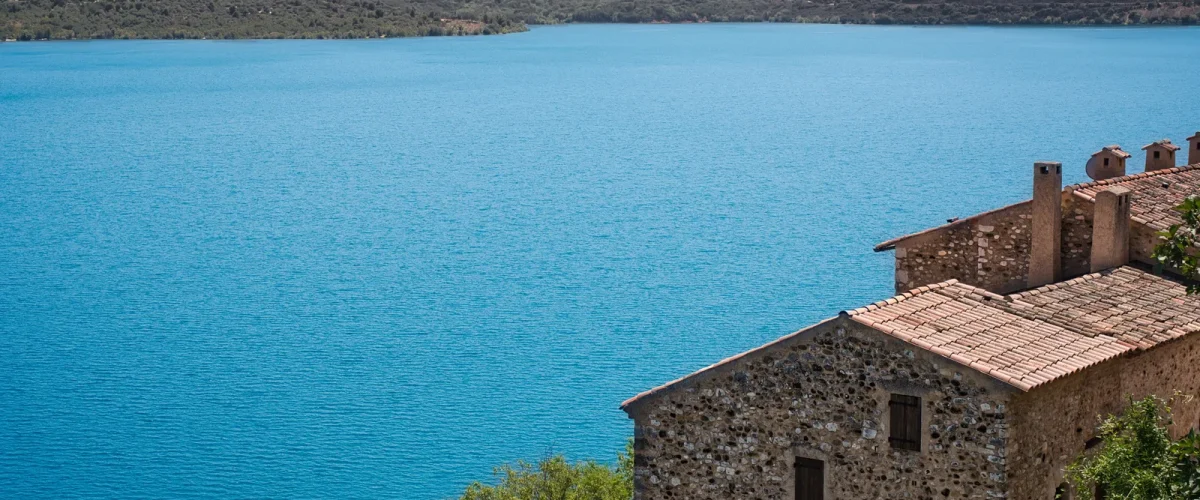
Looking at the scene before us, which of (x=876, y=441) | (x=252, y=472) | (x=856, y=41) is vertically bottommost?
(x=252, y=472)

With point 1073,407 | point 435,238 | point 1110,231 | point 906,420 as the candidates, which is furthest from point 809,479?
point 435,238

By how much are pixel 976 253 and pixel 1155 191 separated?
6.15ft

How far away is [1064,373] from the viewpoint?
11.5 metres

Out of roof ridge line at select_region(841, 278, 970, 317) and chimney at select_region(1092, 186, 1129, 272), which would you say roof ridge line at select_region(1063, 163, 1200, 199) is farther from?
roof ridge line at select_region(841, 278, 970, 317)

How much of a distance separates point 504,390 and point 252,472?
22.6ft

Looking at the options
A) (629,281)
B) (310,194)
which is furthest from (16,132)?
(629,281)

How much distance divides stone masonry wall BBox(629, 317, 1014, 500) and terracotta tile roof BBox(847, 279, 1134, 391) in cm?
15

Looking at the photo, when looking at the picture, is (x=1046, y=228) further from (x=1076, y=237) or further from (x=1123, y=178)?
(x=1123, y=178)

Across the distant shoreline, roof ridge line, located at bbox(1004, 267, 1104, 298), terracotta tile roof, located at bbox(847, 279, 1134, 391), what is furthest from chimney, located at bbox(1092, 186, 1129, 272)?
the distant shoreline

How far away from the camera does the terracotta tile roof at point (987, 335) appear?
37.4ft

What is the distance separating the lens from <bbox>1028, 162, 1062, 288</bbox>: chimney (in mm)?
14617

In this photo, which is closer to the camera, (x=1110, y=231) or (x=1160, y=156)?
(x=1110, y=231)

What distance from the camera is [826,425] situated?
11.9 metres

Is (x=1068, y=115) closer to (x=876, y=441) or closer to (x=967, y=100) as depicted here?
(x=967, y=100)
